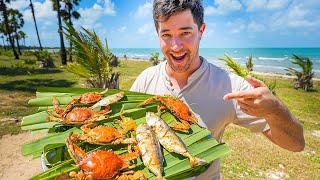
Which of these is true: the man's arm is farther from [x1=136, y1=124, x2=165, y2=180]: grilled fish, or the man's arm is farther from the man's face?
the man's face

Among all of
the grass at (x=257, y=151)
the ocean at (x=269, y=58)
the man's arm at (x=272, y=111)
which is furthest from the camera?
the ocean at (x=269, y=58)

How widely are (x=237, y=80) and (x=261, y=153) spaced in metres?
5.68

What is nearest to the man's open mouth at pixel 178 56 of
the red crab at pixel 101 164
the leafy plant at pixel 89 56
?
the red crab at pixel 101 164

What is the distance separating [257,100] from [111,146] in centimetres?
103

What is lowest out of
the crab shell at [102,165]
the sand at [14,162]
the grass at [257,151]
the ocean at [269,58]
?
the grass at [257,151]

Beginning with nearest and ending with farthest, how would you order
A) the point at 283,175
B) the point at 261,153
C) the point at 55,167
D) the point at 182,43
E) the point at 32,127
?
the point at 55,167, the point at 32,127, the point at 182,43, the point at 283,175, the point at 261,153

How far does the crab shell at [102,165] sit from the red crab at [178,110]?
49 cm

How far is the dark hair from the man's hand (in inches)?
32.6

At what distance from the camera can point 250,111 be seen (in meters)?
1.67

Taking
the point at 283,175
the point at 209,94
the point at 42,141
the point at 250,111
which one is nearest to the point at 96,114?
the point at 42,141

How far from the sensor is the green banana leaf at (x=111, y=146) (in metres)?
1.49

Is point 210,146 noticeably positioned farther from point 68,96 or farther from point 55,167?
point 68,96

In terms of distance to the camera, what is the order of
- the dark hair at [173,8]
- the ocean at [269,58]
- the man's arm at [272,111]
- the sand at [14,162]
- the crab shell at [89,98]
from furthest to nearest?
the ocean at [269,58]
the sand at [14,162]
the crab shell at [89,98]
the dark hair at [173,8]
the man's arm at [272,111]

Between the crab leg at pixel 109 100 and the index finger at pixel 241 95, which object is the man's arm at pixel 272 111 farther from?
the crab leg at pixel 109 100
